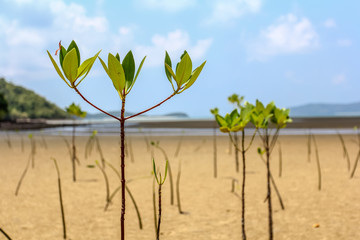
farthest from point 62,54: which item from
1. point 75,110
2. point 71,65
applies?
point 75,110

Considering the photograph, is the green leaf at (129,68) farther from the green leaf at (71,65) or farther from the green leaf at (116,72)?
the green leaf at (71,65)

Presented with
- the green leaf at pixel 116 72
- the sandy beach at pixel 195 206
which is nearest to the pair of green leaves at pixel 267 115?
the sandy beach at pixel 195 206

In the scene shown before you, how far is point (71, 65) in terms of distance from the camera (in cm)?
83

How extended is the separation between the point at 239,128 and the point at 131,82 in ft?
2.75

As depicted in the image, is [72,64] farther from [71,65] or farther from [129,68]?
[129,68]

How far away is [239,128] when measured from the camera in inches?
62.7

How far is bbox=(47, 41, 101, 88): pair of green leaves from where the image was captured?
820 millimetres

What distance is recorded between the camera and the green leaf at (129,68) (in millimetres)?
892

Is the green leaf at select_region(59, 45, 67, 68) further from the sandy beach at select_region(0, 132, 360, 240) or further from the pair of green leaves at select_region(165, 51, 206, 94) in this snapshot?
the sandy beach at select_region(0, 132, 360, 240)

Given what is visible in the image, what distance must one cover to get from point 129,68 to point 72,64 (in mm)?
155

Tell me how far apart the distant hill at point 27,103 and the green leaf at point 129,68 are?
6208cm

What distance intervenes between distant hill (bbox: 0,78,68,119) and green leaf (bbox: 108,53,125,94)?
62.1 meters

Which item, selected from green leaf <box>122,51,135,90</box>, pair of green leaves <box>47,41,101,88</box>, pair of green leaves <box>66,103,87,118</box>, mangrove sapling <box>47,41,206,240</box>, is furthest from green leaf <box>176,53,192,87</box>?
pair of green leaves <box>66,103,87,118</box>

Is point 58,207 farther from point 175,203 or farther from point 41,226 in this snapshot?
point 175,203
